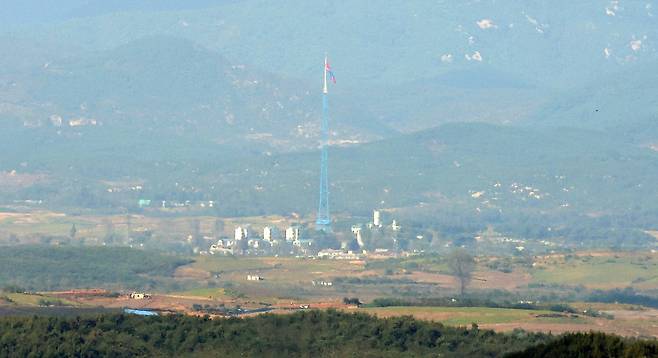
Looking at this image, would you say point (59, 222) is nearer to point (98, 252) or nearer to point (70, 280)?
point (98, 252)

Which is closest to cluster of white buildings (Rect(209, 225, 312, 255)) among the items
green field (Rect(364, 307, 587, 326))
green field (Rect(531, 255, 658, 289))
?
green field (Rect(531, 255, 658, 289))

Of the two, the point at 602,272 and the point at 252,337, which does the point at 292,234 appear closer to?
the point at 602,272

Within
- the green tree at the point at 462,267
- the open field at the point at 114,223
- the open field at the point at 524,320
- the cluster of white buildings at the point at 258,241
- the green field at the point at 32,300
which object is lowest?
the open field at the point at 524,320

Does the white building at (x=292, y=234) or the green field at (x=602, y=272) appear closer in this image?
the green field at (x=602, y=272)

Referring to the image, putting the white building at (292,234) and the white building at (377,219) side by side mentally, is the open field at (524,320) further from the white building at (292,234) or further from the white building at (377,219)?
the white building at (377,219)

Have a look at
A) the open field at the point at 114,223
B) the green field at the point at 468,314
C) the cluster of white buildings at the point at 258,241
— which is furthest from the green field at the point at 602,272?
the open field at the point at 114,223

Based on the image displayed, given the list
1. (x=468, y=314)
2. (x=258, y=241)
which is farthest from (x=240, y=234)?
(x=468, y=314)

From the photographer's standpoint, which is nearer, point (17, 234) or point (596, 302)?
point (596, 302)

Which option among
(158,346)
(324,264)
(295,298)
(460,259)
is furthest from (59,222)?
(158,346)
